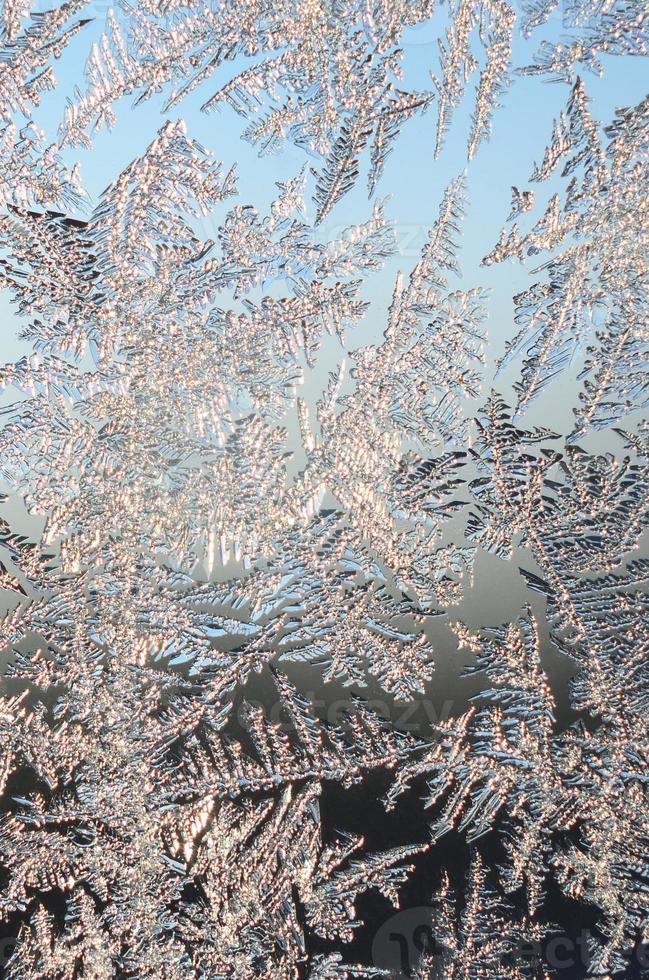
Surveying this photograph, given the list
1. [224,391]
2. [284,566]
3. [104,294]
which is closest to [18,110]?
[104,294]

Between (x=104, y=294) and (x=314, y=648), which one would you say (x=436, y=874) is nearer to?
(x=314, y=648)

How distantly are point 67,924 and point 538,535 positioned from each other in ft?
1.49

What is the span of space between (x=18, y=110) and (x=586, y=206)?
399mm

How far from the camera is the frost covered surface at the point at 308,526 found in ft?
1.95

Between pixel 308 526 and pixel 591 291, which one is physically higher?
pixel 591 291

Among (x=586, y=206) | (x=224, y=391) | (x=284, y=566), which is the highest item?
(x=586, y=206)

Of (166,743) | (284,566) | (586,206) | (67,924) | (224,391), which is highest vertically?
(586,206)

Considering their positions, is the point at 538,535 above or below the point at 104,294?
below

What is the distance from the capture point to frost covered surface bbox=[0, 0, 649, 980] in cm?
59

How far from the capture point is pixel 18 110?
59cm

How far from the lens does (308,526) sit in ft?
2.03

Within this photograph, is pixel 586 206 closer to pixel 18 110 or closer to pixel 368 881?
pixel 18 110

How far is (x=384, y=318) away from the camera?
2.00ft

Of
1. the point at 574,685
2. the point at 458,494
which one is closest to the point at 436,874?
the point at 574,685
